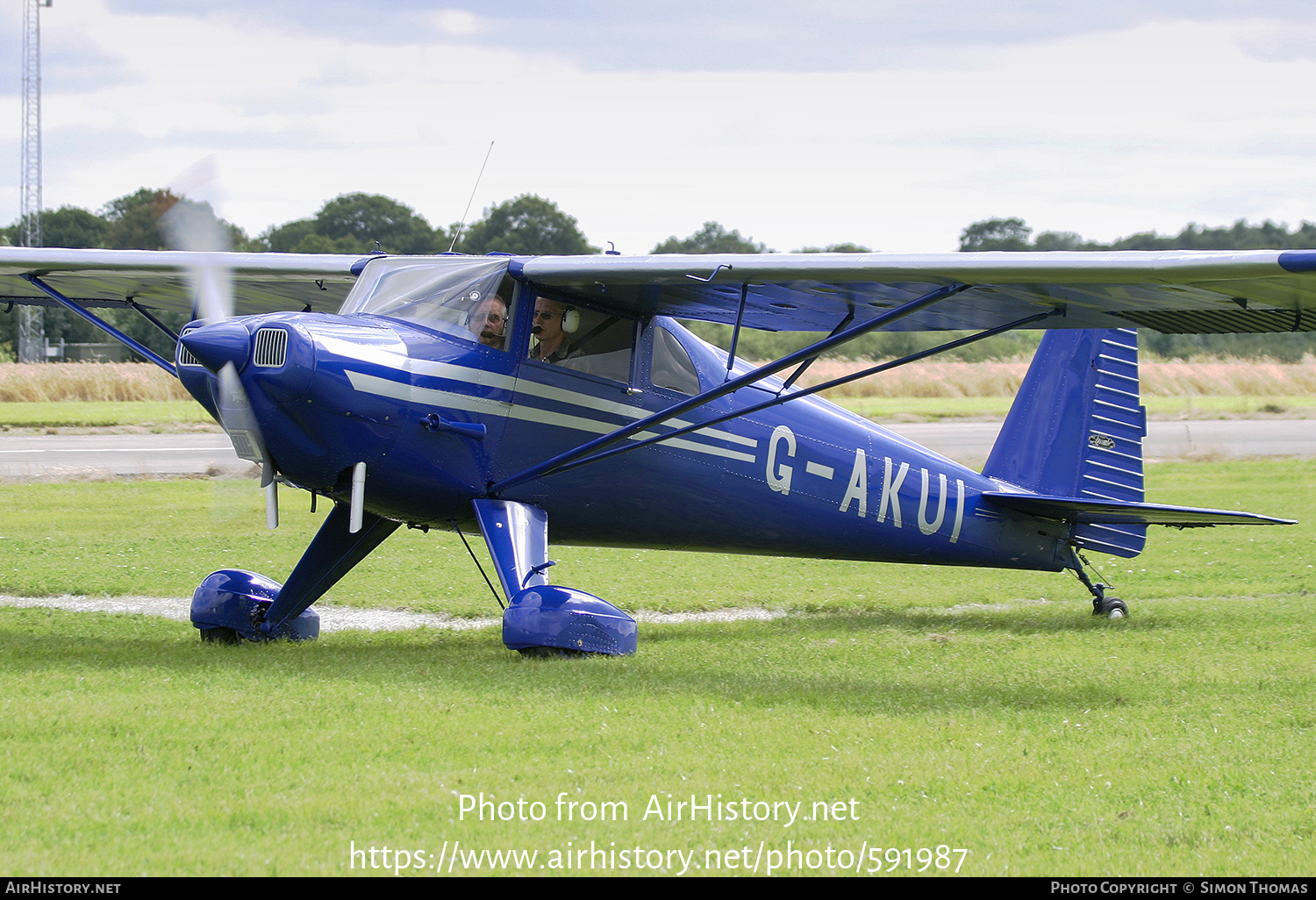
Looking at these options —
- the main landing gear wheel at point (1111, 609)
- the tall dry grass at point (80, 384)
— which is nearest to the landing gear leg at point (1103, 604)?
the main landing gear wheel at point (1111, 609)

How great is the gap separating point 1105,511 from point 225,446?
18.3 metres

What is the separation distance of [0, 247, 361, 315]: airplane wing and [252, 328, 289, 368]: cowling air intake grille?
2.36 m

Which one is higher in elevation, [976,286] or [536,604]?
[976,286]

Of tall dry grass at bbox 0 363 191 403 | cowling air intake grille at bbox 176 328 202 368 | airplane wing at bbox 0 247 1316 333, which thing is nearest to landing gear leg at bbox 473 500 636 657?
airplane wing at bbox 0 247 1316 333

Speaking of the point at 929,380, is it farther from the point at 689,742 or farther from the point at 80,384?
the point at 689,742

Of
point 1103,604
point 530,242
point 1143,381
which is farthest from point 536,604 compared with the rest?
point 530,242

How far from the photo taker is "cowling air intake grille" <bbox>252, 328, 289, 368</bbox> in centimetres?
721

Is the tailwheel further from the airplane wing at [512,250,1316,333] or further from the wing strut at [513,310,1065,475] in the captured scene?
the airplane wing at [512,250,1316,333]

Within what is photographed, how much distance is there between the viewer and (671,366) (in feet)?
30.2

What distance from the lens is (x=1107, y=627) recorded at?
10.1m

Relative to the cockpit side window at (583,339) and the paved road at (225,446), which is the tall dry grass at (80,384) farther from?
the cockpit side window at (583,339)

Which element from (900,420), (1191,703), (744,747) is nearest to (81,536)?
(744,747)

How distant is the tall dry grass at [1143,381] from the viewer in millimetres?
44031

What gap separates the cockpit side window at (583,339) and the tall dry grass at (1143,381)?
3355 centimetres
